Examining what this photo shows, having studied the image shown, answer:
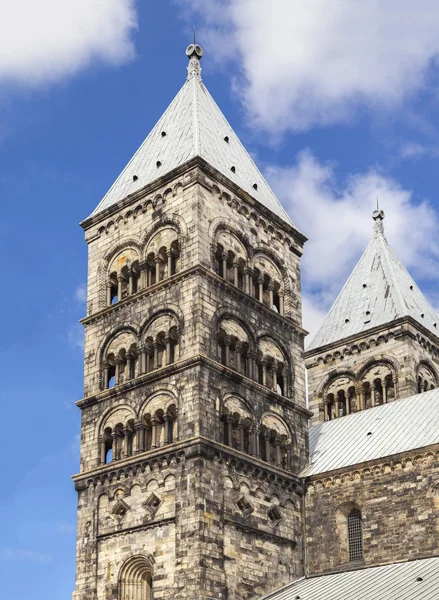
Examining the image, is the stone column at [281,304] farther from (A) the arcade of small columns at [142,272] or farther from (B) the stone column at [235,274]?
(A) the arcade of small columns at [142,272]

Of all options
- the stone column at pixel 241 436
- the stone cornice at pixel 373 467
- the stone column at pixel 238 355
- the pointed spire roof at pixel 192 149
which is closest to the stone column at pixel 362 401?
the pointed spire roof at pixel 192 149

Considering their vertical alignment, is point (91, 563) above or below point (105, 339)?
below

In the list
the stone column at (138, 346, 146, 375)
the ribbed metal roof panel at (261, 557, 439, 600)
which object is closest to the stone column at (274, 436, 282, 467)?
the ribbed metal roof panel at (261, 557, 439, 600)

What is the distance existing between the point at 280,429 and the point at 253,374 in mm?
2693

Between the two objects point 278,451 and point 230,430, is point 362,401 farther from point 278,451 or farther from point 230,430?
point 230,430

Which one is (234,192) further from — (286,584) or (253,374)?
(286,584)

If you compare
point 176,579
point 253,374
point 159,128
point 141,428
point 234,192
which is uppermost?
point 159,128

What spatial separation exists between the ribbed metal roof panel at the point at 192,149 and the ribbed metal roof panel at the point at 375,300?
12.0 meters

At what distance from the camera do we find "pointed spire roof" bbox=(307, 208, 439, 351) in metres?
55.0

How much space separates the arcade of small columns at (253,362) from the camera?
38.5m

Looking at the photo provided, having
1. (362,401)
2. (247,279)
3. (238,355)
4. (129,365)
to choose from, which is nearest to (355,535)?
(238,355)

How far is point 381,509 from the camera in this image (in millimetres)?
36688

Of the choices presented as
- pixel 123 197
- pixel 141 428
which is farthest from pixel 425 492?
pixel 123 197

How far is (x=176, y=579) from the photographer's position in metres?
33.5
